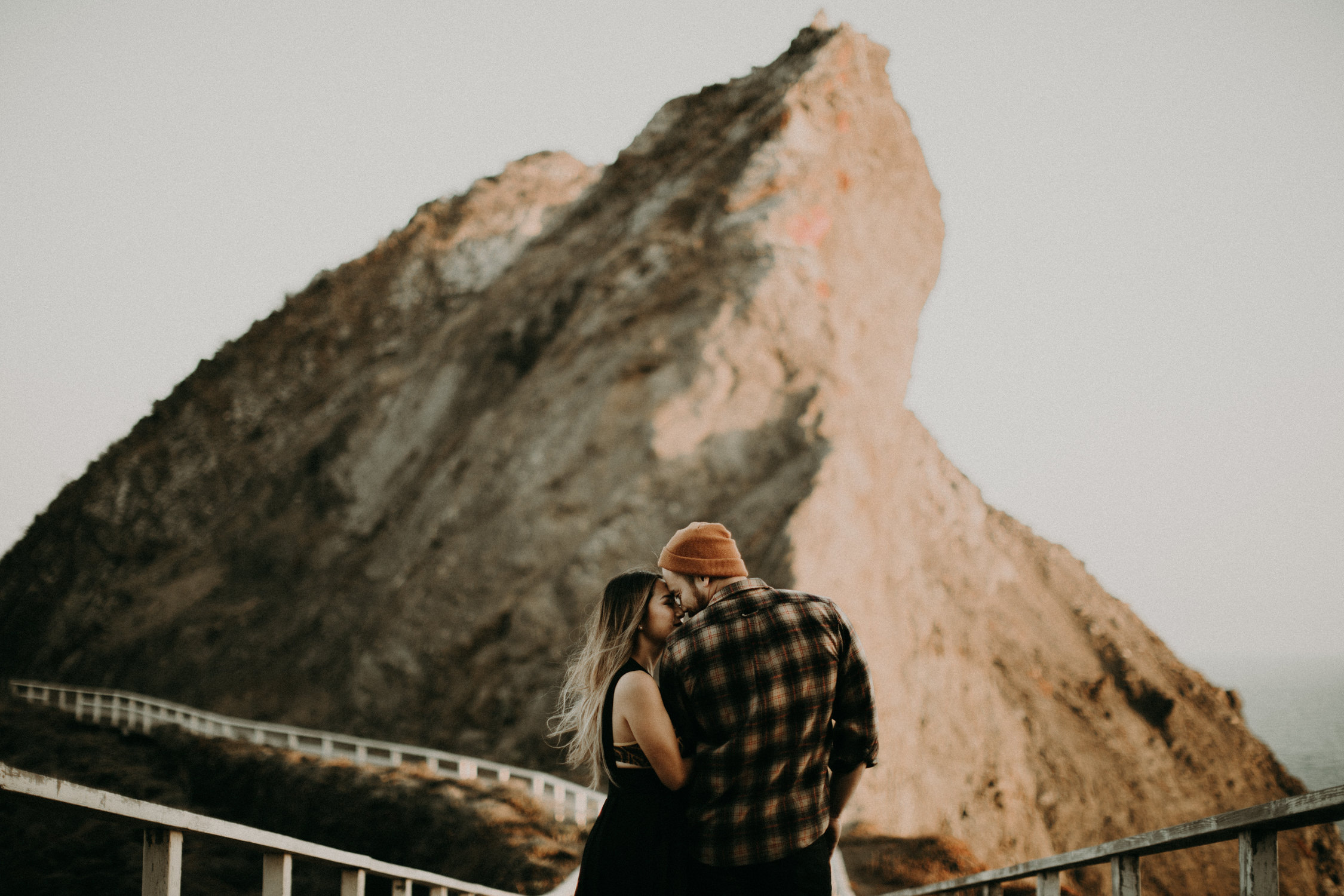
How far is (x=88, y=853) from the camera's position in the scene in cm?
1016

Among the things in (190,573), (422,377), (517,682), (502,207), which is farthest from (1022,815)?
(502,207)

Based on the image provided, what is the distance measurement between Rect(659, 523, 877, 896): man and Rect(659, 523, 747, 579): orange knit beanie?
0.12 m

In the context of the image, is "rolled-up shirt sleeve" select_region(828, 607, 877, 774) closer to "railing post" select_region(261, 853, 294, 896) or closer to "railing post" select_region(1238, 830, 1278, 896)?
"railing post" select_region(1238, 830, 1278, 896)

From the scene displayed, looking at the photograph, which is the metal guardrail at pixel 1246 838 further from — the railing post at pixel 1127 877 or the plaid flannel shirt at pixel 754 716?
the plaid flannel shirt at pixel 754 716

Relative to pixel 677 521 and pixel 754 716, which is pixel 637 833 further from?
pixel 677 521

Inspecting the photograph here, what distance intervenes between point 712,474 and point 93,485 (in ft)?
93.2

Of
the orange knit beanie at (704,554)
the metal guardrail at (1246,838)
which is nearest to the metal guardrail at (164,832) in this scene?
the orange knit beanie at (704,554)

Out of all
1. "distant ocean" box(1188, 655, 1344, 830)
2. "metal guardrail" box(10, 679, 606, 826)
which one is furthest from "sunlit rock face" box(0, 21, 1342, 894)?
"distant ocean" box(1188, 655, 1344, 830)

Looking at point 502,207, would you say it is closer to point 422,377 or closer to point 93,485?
point 422,377

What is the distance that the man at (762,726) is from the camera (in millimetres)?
3078

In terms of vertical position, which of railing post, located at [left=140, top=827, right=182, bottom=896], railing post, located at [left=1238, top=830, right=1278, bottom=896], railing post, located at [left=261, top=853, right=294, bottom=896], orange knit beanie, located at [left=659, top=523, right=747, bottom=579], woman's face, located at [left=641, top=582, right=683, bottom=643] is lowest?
railing post, located at [left=1238, top=830, right=1278, bottom=896]

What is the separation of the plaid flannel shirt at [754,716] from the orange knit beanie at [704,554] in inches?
6.7

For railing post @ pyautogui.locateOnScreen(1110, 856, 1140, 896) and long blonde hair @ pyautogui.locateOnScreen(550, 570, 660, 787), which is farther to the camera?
long blonde hair @ pyautogui.locateOnScreen(550, 570, 660, 787)

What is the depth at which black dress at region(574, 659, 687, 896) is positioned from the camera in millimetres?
3244
